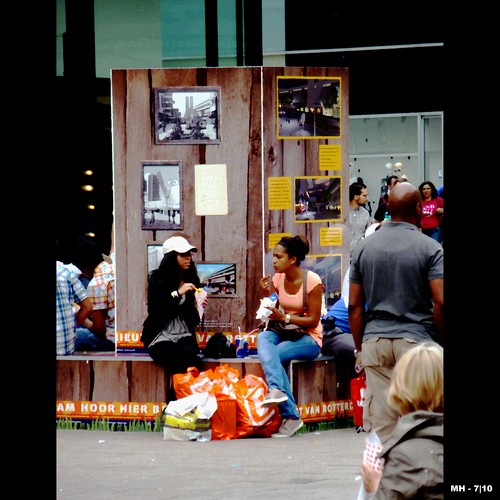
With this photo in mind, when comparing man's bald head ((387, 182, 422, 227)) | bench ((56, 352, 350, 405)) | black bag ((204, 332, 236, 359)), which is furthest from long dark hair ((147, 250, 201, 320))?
man's bald head ((387, 182, 422, 227))

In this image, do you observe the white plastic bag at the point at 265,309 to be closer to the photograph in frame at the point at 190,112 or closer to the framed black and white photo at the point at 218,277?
the framed black and white photo at the point at 218,277

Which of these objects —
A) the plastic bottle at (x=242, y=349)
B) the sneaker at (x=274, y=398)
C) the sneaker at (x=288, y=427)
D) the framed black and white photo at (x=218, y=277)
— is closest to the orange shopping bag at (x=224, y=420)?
the sneaker at (x=274, y=398)

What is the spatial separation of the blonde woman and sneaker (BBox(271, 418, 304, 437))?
5.57 meters

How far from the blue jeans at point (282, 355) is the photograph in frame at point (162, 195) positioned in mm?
1305

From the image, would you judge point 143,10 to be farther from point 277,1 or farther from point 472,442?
point 472,442

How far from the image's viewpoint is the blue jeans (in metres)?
9.48

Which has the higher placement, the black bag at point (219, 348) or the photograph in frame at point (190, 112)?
the photograph in frame at point (190, 112)

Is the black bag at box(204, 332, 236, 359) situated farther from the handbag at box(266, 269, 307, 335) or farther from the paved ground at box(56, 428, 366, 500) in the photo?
the paved ground at box(56, 428, 366, 500)

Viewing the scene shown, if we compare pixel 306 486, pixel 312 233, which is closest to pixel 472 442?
pixel 306 486

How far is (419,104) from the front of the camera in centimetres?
1886

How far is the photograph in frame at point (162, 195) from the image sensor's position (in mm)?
10273

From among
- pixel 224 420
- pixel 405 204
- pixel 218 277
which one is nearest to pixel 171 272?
pixel 218 277

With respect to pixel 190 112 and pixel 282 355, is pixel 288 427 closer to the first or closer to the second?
pixel 282 355

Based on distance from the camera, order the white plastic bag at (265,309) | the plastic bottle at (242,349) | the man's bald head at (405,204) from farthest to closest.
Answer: the plastic bottle at (242,349) → the white plastic bag at (265,309) → the man's bald head at (405,204)
